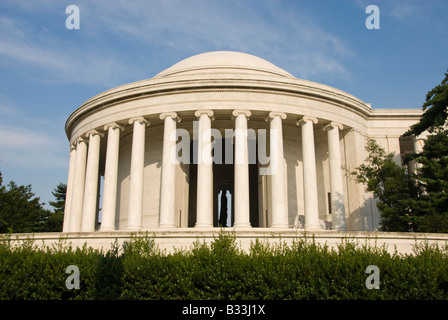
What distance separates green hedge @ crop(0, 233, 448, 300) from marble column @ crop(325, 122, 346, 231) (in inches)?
675

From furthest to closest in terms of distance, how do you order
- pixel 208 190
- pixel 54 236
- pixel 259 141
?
1. pixel 259 141
2. pixel 208 190
3. pixel 54 236

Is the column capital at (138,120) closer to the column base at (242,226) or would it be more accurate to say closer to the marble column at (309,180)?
the column base at (242,226)

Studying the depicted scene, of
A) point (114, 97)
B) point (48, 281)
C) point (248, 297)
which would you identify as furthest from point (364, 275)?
point (114, 97)

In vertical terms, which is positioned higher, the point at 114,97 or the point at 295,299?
the point at 114,97

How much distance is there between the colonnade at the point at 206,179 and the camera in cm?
4084

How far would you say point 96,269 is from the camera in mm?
24859

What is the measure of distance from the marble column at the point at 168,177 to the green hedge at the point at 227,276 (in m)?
14.7

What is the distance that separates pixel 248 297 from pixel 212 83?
25.2 m

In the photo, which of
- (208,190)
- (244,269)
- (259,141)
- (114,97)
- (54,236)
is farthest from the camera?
(259,141)

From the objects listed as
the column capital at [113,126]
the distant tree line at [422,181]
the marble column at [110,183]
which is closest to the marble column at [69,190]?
the marble column at [110,183]

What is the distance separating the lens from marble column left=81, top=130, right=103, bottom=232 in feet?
150

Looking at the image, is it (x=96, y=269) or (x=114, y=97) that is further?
(x=114, y=97)
